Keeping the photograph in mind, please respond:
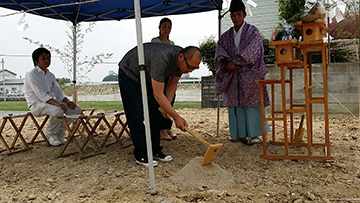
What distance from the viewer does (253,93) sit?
3.77m

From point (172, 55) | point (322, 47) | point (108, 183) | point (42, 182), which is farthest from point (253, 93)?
point (42, 182)

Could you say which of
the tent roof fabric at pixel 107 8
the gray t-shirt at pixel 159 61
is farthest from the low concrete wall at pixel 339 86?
the gray t-shirt at pixel 159 61

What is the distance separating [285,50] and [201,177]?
4.84 feet

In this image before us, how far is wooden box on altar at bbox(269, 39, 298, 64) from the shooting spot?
3017 millimetres

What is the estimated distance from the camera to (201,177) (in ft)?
8.59

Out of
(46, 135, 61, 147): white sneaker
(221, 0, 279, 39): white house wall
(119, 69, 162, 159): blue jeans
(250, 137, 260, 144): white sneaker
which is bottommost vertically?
(250, 137, 260, 144): white sneaker

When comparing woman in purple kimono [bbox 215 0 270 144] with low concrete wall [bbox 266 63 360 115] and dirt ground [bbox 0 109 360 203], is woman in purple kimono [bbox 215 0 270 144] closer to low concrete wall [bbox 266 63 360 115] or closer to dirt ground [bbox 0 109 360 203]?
dirt ground [bbox 0 109 360 203]

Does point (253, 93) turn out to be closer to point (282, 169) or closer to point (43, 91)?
point (282, 169)

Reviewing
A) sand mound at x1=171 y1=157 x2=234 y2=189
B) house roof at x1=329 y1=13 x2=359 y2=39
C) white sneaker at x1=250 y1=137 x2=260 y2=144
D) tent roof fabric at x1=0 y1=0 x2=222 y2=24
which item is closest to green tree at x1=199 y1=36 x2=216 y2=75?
house roof at x1=329 y1=13 x2=359 y2=39

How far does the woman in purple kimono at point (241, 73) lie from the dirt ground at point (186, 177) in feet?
0.85

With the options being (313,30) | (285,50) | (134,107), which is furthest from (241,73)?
(134,107)

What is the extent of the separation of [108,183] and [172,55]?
1.21 metres

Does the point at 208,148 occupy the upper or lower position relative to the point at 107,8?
lower

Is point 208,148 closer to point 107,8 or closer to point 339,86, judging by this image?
point 107,8
